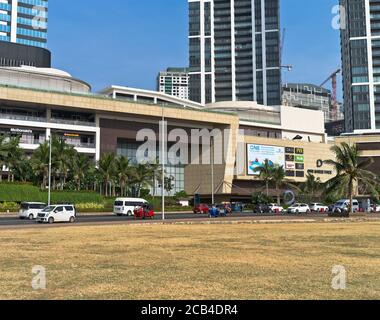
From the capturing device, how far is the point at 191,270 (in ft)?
40.0

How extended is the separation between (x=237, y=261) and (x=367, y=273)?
3732 mm

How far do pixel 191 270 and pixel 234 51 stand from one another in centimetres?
17698

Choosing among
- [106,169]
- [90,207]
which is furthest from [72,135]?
[90,207]

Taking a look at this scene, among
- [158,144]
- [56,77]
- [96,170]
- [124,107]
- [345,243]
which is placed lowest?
[345,243]

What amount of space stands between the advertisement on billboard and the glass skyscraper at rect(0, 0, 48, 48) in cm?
7108

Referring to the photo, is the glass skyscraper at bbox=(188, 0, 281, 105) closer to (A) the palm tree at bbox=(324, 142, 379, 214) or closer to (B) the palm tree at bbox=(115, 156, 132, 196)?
(B) the palm tree at bbox=(115, 156, 132, 196)

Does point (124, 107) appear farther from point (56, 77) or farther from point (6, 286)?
point (6, 286)

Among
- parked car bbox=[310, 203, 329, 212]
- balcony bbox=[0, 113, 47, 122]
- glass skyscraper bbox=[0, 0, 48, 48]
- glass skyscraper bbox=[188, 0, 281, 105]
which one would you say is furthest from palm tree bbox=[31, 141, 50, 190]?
glass skyscraper bbox=[188, 0, 281, 105]

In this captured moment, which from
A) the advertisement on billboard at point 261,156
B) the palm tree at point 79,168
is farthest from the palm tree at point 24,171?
the advertisement on billboard at point 261,156

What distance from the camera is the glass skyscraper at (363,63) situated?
156 metres

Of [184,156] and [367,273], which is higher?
[184,156]

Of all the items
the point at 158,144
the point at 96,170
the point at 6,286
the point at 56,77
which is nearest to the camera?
the point at 6,286
